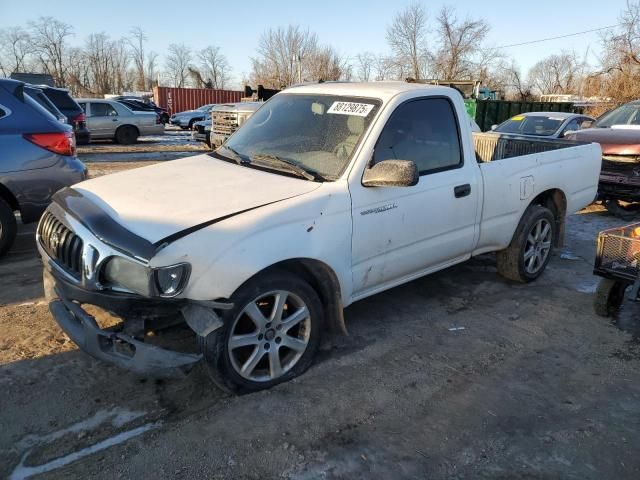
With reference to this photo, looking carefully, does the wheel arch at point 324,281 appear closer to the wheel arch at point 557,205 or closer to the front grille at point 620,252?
the front grille at point 620,252

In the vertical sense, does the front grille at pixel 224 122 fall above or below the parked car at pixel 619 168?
above

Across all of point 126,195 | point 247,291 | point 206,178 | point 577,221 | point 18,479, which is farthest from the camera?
point 577,221

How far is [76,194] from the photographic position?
3.46 meters

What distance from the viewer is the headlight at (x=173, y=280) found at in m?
2.71

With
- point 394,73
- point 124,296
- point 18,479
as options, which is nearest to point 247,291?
point 124,296

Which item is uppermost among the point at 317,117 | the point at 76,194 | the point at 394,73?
the point at 394,73

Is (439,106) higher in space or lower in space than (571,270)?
higher

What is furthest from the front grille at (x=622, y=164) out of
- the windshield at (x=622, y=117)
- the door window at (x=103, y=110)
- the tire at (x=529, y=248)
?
the door window at (x=103, y=110)

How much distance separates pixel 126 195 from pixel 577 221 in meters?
7.14

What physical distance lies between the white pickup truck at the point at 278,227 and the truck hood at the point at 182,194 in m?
0.01

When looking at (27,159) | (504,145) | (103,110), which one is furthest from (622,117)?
(103,110)

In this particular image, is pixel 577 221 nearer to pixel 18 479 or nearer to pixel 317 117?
pixel 317 117

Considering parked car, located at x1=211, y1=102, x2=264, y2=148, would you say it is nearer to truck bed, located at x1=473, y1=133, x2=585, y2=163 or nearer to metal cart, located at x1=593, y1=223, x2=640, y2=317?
truck bed, located at x1=473, y1=133, x2=585, y2=163

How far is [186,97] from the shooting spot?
42500 millimetres
